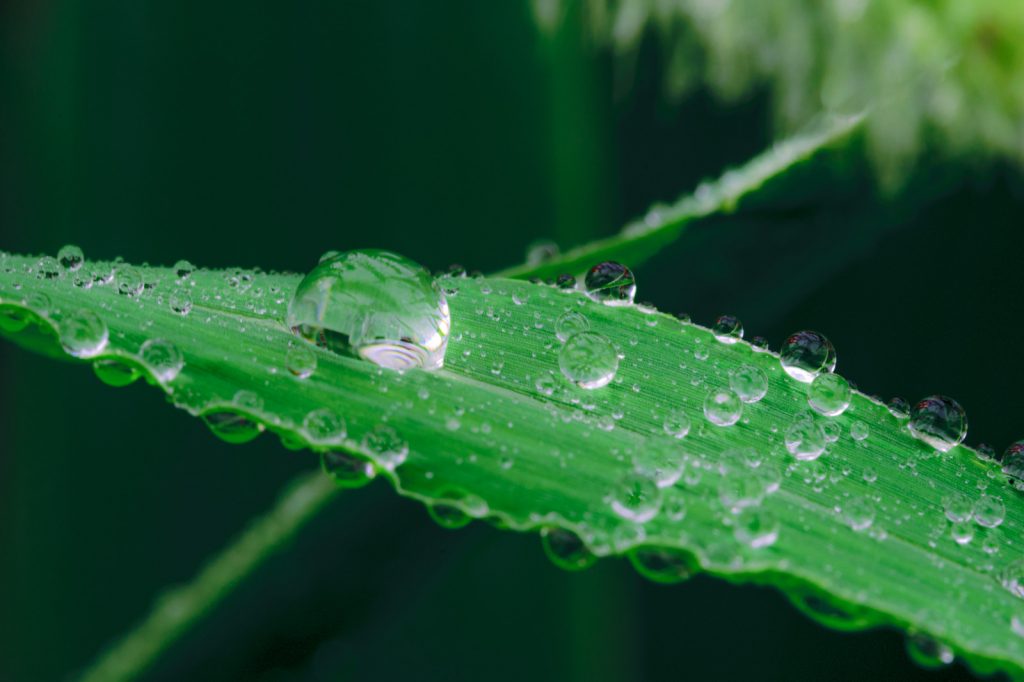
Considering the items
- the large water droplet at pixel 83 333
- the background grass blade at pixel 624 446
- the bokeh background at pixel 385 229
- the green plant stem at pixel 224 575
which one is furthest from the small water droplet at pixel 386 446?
the bokeh background at pixel 385 229

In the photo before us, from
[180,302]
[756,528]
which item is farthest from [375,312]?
[756,528]

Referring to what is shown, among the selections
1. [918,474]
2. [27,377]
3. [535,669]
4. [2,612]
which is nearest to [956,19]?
[918,474]

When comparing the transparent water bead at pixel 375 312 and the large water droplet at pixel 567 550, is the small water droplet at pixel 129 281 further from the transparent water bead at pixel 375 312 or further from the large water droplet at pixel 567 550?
the large water droplet at pixel 567 550

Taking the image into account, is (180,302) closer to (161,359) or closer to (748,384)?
(161,359)

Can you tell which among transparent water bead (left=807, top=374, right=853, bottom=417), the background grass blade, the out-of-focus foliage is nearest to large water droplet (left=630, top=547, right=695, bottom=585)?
the background grass blade

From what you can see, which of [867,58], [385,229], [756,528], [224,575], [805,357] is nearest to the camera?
[756,528]

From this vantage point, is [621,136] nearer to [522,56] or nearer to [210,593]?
[522,56]
